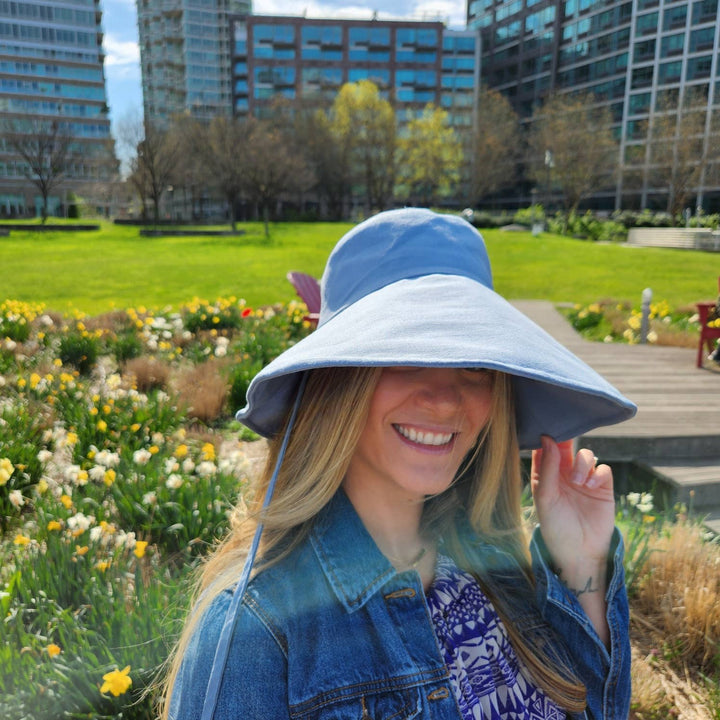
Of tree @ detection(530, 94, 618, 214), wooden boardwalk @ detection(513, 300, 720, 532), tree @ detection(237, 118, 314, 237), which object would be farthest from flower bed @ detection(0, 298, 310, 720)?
tree @ detection(530, 94, 618, 214)

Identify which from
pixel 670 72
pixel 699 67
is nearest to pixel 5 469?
pixel 699 67

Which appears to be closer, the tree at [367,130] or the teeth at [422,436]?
the teeth at [422,436]

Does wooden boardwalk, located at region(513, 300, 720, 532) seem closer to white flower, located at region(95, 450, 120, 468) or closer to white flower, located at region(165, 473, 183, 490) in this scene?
white flower, located at region(165, 473, 183, 490)

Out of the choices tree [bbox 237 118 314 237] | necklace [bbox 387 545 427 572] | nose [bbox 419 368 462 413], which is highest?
tree [bbox 237 118 314 237]

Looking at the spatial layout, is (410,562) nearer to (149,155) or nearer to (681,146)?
(149,155)

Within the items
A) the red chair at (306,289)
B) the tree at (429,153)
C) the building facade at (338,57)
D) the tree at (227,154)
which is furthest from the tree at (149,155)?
the red chair at (306,289)

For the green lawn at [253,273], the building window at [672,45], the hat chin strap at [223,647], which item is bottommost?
the green lawn at [253,273]

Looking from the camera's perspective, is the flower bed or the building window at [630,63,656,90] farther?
the building window at [630,63,656,90]

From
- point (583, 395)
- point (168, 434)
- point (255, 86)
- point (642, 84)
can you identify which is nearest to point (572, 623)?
point (583, 395)

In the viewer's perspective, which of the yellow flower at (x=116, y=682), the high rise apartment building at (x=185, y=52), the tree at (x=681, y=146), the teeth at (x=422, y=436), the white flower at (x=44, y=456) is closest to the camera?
the teeth at (x=422, y=436)

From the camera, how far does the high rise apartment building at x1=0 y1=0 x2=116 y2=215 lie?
2562 inches

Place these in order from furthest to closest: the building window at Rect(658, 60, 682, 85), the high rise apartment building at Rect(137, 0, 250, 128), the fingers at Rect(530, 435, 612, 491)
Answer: the high rise apartment building at Rect(137, 0, 250, 128)
the building window at Rect(658, 60, 682, 85)
the fingers at Rect(530, 435, 612, 491)

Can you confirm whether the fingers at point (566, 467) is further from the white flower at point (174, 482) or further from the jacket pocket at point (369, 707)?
the white flower at point (174, 482)

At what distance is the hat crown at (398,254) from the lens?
1.27 meters
